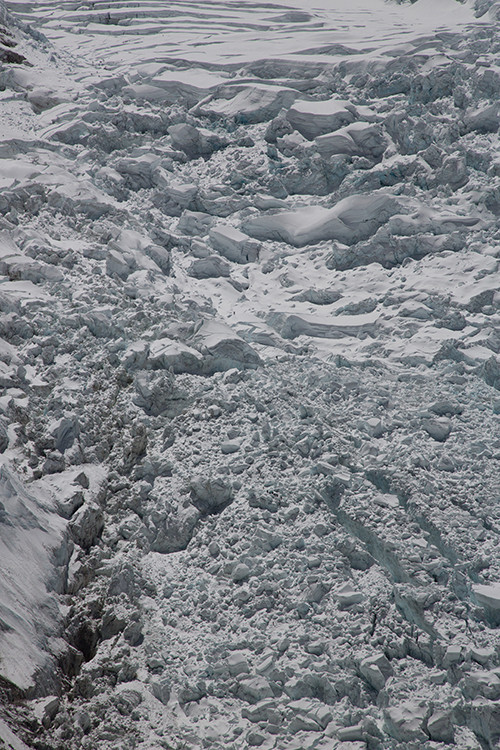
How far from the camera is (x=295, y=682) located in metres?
5.14

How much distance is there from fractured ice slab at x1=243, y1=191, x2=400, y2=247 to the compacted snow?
0.05 meters

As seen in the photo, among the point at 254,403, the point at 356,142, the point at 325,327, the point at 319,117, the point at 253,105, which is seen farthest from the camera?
the point at 253,105

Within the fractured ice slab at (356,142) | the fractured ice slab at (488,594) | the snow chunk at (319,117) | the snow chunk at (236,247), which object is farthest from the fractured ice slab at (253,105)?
the fractured ice slab at (488,594)

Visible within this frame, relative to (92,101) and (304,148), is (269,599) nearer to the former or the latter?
(304,148)

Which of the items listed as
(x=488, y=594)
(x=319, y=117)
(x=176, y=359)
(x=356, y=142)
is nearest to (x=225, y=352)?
(x=176, y=359)

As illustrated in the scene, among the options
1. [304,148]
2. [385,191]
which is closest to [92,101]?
[304,148]

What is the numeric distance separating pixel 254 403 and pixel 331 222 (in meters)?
3.84

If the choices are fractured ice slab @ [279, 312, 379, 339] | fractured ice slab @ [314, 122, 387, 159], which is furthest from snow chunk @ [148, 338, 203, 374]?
fractured ice slab @ [314, 122, 387, 159]

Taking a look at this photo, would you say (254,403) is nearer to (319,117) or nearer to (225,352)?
(225,352)

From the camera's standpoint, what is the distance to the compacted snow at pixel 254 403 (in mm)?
5172

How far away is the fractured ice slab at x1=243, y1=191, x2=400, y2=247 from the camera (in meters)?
9.78

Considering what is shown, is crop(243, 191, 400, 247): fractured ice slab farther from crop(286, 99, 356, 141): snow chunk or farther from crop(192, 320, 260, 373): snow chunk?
crop(192, 320, 260, 373): snow chunk

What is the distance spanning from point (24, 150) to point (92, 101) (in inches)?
77.7

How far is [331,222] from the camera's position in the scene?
32.3 feet
